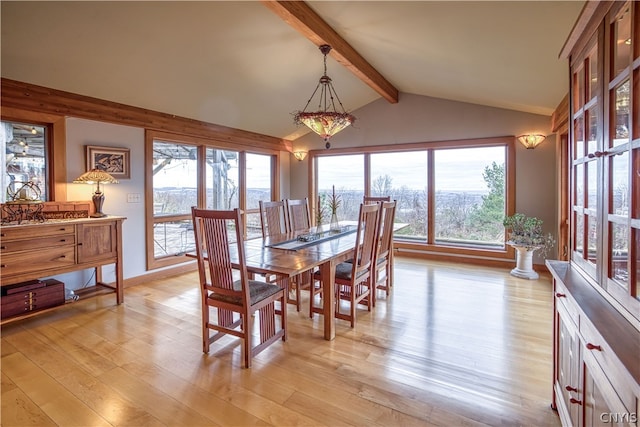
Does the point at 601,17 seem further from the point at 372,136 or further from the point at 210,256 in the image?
the point at 372,136

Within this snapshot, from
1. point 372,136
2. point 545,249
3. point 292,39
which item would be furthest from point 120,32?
point 545,249

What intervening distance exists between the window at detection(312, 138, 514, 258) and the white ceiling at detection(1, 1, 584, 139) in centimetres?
100

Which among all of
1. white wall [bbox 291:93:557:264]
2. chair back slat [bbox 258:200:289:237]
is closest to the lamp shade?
chair back slat [bbox 258:200:289:237]

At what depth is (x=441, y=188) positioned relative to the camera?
584cm

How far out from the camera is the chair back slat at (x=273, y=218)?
3832 mm

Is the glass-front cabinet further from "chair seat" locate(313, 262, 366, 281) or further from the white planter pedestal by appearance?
the white planter pedestal

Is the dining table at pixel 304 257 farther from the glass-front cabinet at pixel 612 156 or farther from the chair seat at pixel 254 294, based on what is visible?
the glass-front cabinet at pixel 612 156

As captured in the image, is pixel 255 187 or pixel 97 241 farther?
pixel 255 187

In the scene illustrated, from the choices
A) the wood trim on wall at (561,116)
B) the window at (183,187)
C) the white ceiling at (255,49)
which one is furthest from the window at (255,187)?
the wood trim on wall at (561,116)

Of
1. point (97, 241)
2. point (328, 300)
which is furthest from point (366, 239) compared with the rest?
point (97, 241)

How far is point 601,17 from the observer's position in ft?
4.50

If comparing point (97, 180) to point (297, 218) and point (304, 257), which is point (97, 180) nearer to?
point (297, 218)

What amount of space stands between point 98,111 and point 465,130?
Result: 5268 mm

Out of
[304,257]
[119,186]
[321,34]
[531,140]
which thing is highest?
[321,34]
